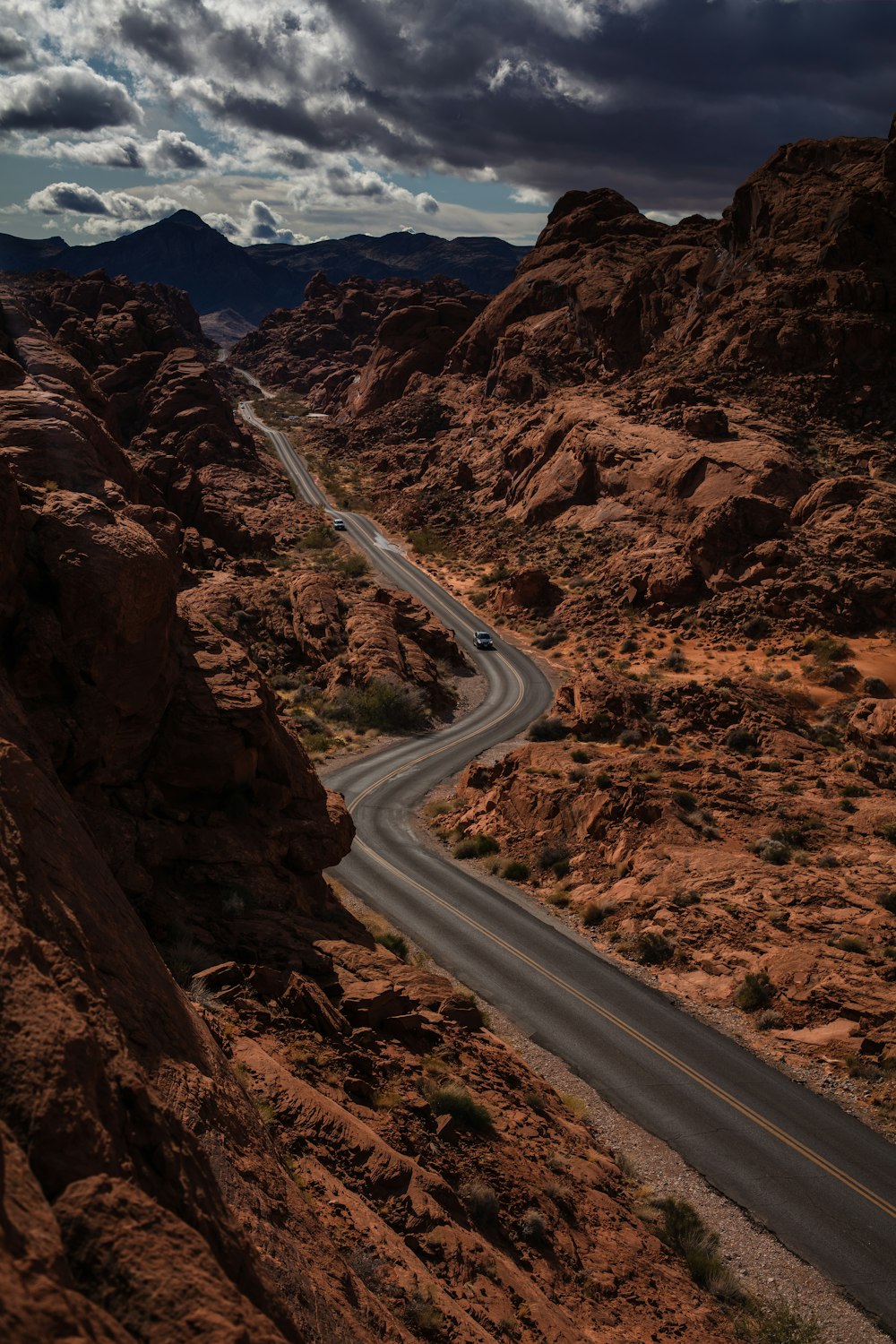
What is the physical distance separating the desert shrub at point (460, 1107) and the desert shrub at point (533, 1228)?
153 cm

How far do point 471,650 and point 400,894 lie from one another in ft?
105

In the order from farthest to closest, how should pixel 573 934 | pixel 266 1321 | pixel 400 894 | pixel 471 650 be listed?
pixel 471 650, pixel 400 894, pixel 573 934, pixel 266 1321

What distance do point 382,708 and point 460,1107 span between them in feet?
106

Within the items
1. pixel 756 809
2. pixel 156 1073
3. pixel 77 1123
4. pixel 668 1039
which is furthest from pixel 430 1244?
pixel 756 809

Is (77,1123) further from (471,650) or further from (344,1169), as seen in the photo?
(471,650)

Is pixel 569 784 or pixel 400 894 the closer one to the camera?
pixel 400 894

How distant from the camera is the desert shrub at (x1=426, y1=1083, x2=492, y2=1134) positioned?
12.7 meters

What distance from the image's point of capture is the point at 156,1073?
6258 mm

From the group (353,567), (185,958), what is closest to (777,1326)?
(185,958)

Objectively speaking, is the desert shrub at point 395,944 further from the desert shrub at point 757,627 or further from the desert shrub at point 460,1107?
the desert shrub at point 757,627

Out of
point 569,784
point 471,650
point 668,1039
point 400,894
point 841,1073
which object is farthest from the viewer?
point 471,650

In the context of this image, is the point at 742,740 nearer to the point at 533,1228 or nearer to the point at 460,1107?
the point at 460,1107

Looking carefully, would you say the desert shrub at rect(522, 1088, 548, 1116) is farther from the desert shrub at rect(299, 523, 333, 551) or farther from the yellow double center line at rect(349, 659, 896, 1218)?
the desert shrub at rect(299, 523, 333, 551)

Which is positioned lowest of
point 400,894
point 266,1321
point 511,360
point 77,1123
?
point 400,894
